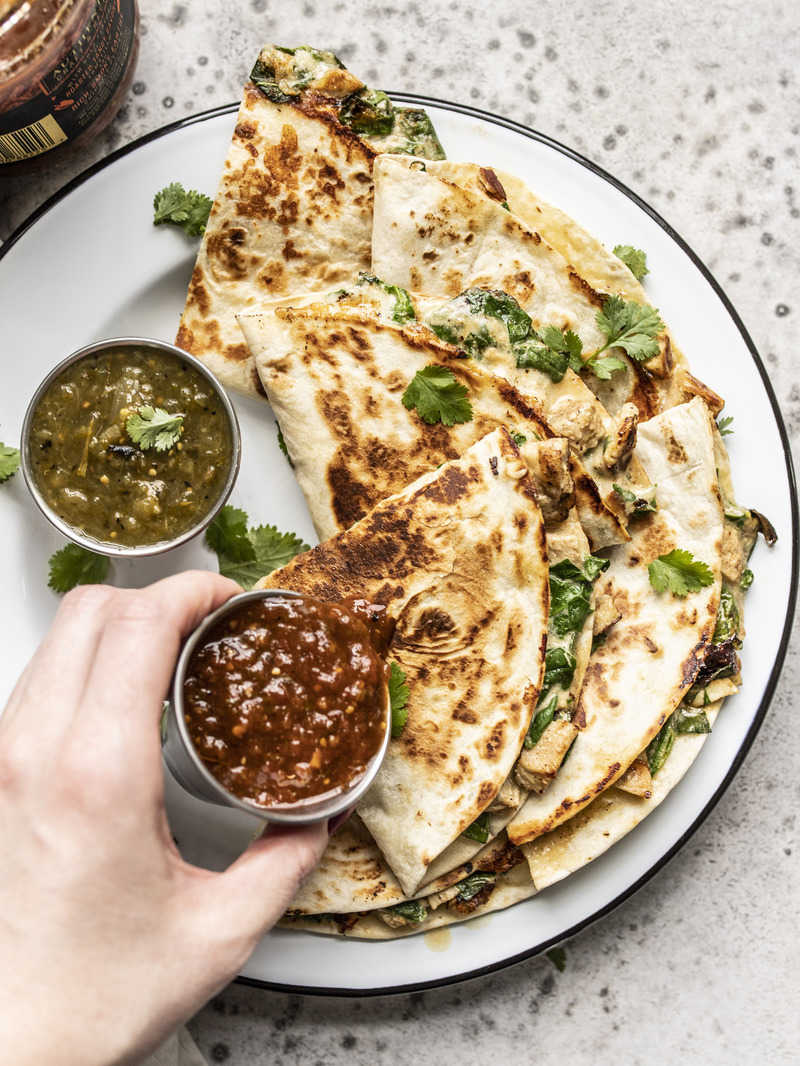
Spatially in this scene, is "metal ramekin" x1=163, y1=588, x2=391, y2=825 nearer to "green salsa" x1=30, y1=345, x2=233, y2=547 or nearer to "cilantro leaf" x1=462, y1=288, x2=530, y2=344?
"green salsa" x1=30, y1=345, x2=233, y2=547

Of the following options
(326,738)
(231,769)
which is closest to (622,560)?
(326,738)

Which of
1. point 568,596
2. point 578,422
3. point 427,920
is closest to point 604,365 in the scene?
point 578,422

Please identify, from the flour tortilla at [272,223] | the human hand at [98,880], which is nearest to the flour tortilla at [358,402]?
the flour tortilla at [272,223]

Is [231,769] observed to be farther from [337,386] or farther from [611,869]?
[611,869]

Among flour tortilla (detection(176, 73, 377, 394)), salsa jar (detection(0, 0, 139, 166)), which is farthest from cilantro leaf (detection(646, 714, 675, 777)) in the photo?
salsa jar (detection(0, 0, 139, 166))

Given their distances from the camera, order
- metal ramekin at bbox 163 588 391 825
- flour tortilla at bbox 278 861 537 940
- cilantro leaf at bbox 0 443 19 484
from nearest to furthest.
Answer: metal ramekin at bbox 163 588 391 825 → flour tortilla at bbox 278 861 537 940 → cilantro leaf at bbox 0 443 19 484

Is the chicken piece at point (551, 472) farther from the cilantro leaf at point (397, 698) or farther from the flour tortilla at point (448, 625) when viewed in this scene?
the cilantro leaf at point (397, 698)
